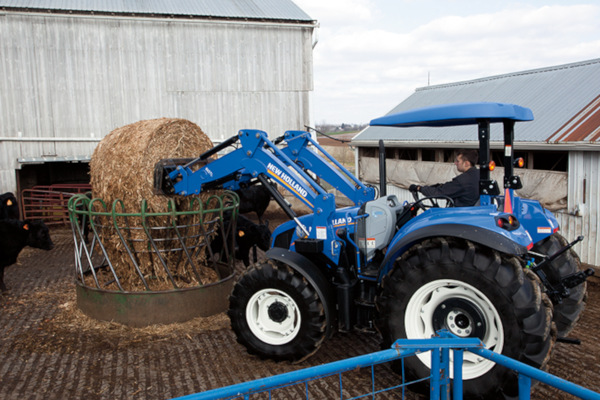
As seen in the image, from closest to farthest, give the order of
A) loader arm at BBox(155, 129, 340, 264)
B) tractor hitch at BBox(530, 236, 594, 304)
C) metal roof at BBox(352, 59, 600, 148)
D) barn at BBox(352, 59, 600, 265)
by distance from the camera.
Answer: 1. tractor hitch at BBox(530, 236, 594, 304)
2. loader arm at BBox(155, 129, 340, 264)
3. barn at BBox(352, 59, 600, 265)
4. metal roof at BBox(352, 59, 600, 148)

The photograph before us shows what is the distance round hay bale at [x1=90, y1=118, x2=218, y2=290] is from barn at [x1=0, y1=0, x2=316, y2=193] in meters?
8.39

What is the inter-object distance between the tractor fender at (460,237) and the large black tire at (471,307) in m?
0.08

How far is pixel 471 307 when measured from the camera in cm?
394

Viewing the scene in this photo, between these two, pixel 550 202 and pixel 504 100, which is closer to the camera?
pixel 550 202

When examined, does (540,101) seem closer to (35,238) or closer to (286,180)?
(286,180)

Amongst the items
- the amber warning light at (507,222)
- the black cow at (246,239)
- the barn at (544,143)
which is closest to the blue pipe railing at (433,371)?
the amber warning light at (507,222)

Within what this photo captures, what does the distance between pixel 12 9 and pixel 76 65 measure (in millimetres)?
2062

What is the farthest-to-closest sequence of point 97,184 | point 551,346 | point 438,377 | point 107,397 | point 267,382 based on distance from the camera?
point 97,184 < point 107,397 < point 551,346 < point 438,377 < point 267,382

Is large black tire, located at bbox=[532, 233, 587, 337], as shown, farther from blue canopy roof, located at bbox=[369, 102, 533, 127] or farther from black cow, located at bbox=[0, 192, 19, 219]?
black cow, located at bbox=[0, 192, 19, 219]

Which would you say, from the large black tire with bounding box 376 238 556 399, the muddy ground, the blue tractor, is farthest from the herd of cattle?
the large black tire with bounding box 376 238 556 399

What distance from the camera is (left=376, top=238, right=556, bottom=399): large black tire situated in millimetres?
3684

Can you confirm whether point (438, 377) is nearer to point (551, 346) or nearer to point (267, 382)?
point (267, 382)

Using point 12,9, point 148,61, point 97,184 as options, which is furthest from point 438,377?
point 12,9

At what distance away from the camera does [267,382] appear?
7.54 feet
